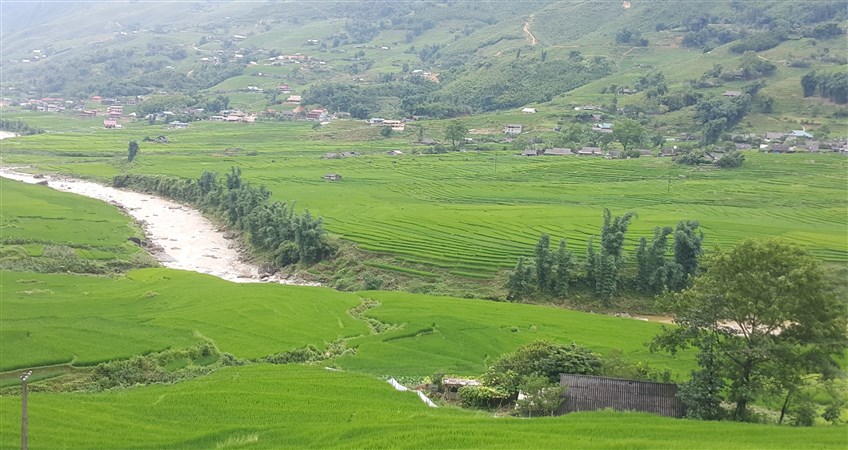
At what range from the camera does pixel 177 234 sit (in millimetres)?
62375

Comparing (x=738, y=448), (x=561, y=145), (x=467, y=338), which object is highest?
(x=561, y=145)

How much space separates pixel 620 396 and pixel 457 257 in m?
29.5

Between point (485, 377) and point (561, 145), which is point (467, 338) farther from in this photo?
point (561, 145)

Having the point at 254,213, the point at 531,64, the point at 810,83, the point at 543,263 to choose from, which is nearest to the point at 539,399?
the point at 543,263

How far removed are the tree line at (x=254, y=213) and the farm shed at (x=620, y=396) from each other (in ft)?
111

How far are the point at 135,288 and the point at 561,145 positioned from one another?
6726cm

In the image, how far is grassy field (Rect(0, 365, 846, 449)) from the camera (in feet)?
50.9

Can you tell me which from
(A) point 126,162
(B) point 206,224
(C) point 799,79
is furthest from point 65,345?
(C) point 799,79

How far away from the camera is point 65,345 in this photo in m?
25.8

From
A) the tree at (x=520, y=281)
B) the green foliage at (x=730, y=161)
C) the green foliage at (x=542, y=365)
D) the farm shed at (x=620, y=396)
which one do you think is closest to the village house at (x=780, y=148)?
the green foliage at (x=730, y=161)

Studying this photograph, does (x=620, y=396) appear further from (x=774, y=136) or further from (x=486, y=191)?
(x=774, y=136)

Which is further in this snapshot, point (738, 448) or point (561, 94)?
point (561, 94)

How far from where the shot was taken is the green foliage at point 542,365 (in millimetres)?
20641

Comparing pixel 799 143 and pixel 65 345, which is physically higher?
pixel 799 143
